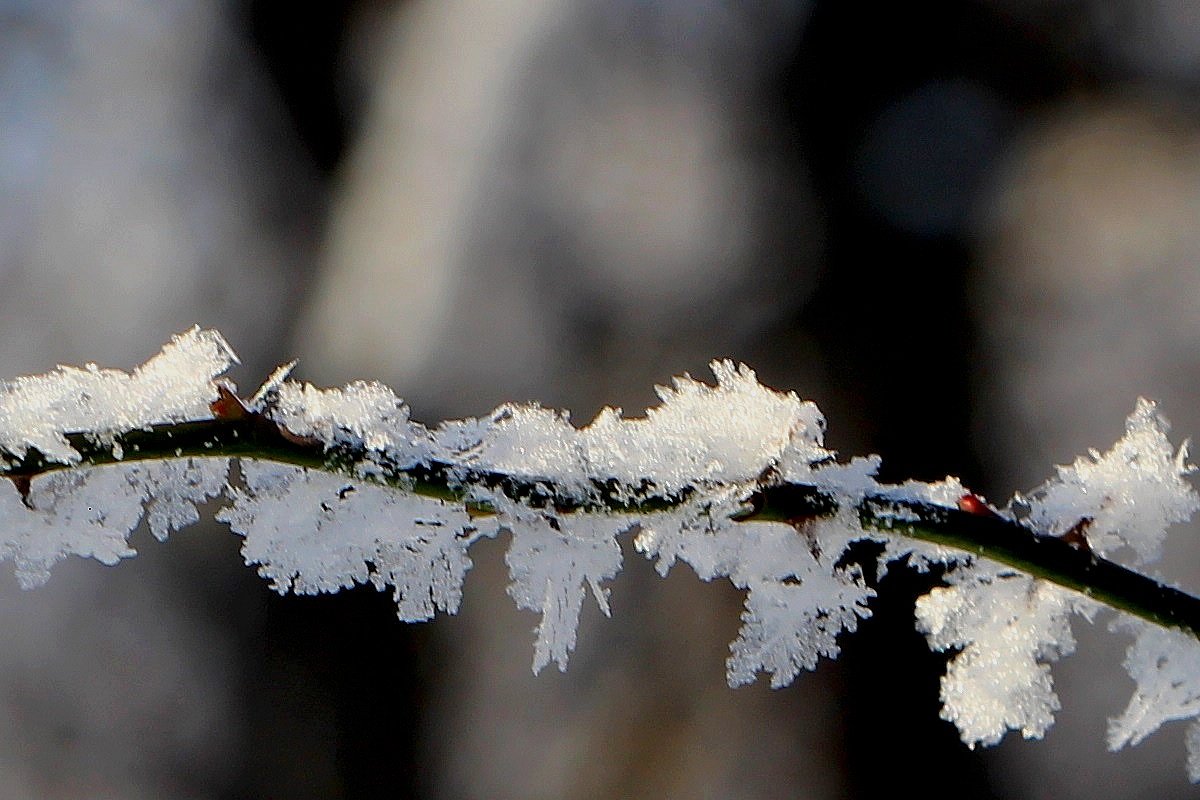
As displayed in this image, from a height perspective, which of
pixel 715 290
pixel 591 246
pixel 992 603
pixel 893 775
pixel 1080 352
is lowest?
pixel 992 603

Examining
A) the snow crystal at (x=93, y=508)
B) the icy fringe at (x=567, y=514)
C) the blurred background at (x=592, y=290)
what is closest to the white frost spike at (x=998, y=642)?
the icy fringe at (x=567, y=514)

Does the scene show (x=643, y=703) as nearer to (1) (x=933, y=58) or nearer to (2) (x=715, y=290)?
(2) (x=715, y=290)

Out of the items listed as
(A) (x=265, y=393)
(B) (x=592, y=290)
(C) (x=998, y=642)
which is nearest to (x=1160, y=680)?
(C) (x=998, y=642)

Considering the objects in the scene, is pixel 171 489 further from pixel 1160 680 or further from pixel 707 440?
pixel 1160 680

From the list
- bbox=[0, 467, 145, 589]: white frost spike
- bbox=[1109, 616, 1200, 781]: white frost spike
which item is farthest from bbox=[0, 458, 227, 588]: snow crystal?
bbox=[1109, 616, 1200, 781]: white frost spike

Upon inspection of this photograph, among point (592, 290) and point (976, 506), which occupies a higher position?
point (592, 290)

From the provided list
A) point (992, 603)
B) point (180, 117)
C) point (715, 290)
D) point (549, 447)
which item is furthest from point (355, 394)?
point (180, 117)
